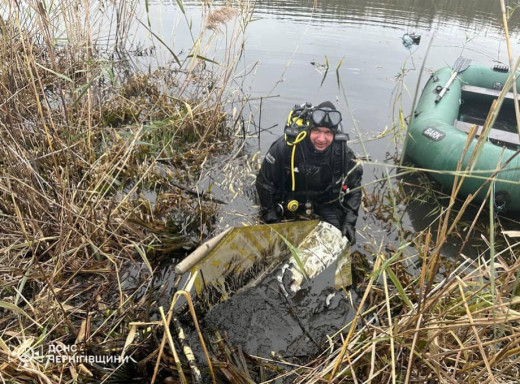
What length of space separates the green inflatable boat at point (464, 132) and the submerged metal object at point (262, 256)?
114 cm

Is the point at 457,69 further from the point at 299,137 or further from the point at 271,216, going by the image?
the point at 271,216

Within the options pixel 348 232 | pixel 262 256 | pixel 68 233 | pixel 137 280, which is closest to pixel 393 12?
pixel 348 232

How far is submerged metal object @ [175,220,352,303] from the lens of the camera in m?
2.34

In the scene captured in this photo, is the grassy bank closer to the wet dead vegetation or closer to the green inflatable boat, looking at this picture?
the wet dead vegetation

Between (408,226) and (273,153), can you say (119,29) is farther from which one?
(408,226)

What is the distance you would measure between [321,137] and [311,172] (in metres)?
0.37

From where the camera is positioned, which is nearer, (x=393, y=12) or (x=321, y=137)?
(x=321, y=137)

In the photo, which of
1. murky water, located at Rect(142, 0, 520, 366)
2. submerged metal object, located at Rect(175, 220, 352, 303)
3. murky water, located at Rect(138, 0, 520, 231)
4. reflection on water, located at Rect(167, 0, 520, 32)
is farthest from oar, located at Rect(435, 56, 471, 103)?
reflection on water, located at Rect(167, 0, 520, 32)

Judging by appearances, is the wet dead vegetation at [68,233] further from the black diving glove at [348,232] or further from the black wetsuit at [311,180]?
the black diving glove at [348,232]

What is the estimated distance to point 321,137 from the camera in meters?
3.29

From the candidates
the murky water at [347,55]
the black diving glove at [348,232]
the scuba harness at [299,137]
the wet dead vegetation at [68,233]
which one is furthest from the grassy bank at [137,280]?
the murky water at [347,55]

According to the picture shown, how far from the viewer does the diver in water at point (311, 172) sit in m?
3.28

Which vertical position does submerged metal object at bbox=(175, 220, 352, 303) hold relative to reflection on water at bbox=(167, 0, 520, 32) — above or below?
below

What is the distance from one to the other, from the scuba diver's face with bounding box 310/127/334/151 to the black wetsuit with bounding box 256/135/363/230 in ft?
0.18
